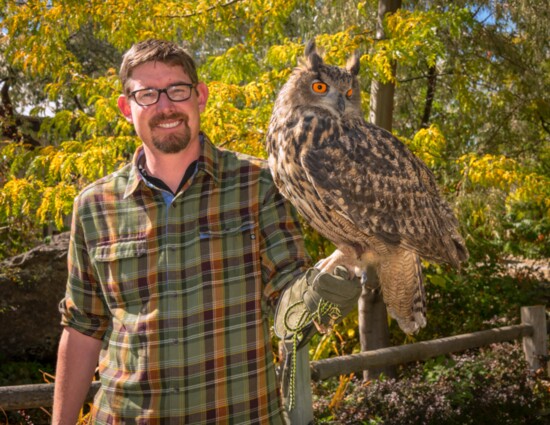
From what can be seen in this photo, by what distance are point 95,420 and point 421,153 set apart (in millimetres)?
2854

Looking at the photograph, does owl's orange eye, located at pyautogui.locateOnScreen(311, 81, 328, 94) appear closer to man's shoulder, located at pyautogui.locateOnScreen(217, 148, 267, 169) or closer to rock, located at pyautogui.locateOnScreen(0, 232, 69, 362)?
man's shoulder, located at pyautogui.locateOnScreen(217, 148, 267, 169)

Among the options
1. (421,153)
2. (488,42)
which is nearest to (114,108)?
(421,153)

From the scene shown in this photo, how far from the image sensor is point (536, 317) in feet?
19.1

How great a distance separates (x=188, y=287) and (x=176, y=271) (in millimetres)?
64

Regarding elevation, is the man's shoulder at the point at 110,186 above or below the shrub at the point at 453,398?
above

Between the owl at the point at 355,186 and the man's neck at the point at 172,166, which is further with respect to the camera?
the man's neck at the point at 172,166

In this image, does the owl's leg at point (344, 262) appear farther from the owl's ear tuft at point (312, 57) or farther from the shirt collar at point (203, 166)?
the owl's ear tuft at point (312, 57)

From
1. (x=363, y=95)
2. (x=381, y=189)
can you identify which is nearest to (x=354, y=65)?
(x=381, y=189)

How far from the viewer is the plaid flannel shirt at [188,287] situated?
6.49 ft

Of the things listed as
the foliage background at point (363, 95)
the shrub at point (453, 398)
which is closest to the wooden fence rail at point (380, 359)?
the shrub at point (453, 398)

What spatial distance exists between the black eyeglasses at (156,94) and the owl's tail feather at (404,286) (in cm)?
90

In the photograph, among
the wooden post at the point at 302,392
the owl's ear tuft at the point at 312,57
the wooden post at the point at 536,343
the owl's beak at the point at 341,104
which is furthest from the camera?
the wooden post at the point at 536,343

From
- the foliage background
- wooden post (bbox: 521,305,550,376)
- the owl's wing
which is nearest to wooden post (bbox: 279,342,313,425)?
the owl's wing

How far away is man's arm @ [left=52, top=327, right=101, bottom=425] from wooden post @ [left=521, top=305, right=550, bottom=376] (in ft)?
15.5
